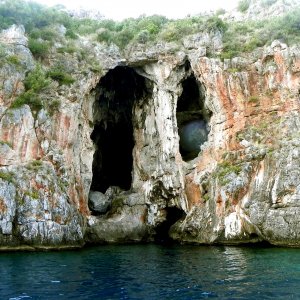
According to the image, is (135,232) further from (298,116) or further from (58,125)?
(298,116)

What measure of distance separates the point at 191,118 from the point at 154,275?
92.6 feet

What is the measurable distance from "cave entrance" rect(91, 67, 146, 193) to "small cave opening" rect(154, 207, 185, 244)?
7256 millimetres

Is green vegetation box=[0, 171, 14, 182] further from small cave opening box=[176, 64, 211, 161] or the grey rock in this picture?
small cave opening box=[176, 64, 211, 161]

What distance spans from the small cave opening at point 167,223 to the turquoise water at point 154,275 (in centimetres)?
1348

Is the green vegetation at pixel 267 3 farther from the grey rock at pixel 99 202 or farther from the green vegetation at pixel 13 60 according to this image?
the green vegetation at pixel 13 60

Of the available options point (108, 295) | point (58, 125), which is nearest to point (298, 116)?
point (58, 125)

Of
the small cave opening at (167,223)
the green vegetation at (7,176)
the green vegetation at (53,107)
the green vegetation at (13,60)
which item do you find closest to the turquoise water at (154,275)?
the green vegetation at (7,176)

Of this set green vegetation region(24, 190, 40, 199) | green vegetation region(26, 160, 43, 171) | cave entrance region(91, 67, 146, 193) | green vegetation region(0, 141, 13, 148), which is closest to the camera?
green vegetation region(24, 190, 40, 199)

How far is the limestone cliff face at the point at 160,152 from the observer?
32719 mm

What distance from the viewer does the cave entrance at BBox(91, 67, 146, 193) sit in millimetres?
47159

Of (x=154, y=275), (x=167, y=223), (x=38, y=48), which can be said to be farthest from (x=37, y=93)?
(x=154, y=275)

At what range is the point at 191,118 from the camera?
4603 centimetres

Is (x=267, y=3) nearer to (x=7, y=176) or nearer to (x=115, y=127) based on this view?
(x=115, y=127)

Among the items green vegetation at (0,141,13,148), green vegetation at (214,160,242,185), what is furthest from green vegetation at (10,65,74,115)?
green vegetation at (214,160,242,185)
